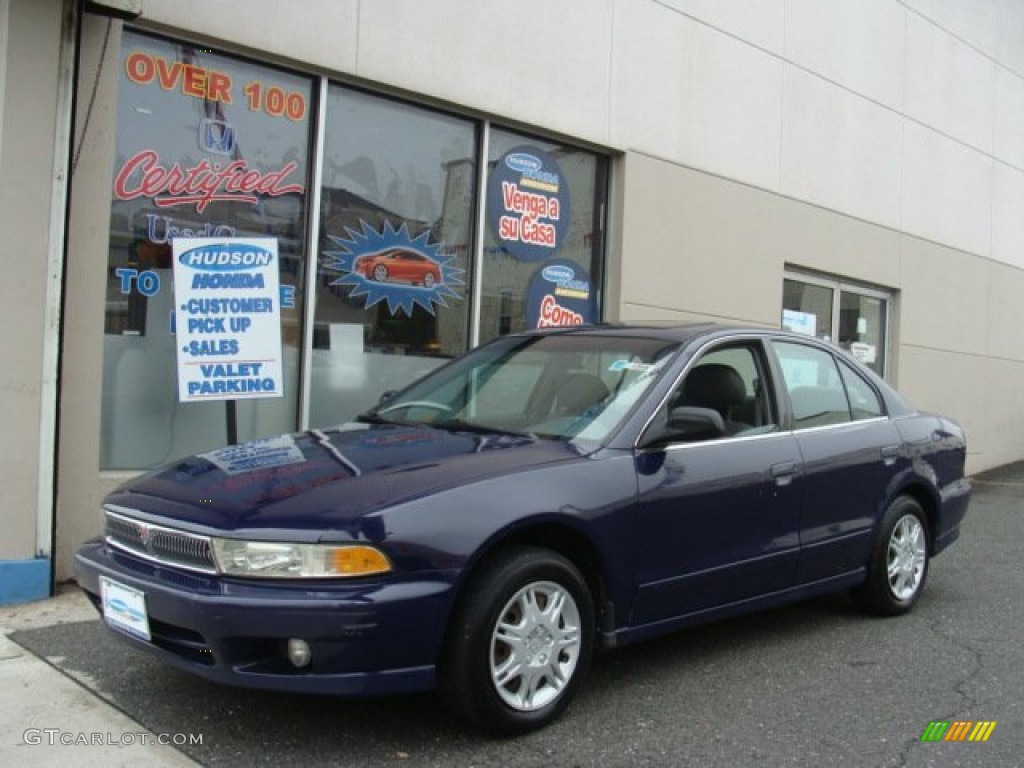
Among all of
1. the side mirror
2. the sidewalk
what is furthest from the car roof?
the sidewalk

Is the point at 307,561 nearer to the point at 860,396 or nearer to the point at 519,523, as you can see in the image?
the point at 519,523

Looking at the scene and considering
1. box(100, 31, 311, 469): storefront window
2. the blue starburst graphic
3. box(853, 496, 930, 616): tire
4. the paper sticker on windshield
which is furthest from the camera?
the blue starburst graphic

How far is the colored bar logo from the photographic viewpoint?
3750 millimetres

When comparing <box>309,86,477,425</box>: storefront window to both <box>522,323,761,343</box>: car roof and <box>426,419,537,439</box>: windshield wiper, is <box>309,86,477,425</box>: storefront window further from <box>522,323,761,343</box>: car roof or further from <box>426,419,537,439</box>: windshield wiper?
<box>426,419,537,439</box>: windshield wiper

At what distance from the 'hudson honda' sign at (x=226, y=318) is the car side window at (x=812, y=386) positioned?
283cm

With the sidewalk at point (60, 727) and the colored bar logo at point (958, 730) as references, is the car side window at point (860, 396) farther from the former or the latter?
the sidewalk at point (60, 727)

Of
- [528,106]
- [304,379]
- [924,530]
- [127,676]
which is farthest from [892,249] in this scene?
[127,676]

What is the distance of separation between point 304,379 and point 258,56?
220 cm

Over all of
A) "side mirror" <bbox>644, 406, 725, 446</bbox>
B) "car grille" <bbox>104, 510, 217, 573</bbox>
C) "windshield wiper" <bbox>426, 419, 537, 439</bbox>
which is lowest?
"car grille" <bbox>104, 510, 217, 573</bbox>

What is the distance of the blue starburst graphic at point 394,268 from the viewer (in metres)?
7.23

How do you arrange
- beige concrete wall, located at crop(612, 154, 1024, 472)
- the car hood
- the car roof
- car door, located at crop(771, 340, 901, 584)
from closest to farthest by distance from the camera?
the car hood
the car roof
car door, located at crop(771, 340, 901, 584)
beige concrete wall, located at crop(612, 154, 1024, 472)

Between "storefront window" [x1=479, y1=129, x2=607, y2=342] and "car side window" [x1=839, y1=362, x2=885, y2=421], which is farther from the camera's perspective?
"storefront window" [x1=479, y1=129, x2=607, y2=342]

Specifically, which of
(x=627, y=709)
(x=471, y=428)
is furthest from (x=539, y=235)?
(x=627, y=709)

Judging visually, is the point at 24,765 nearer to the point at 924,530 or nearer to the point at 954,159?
the point at 924,530
